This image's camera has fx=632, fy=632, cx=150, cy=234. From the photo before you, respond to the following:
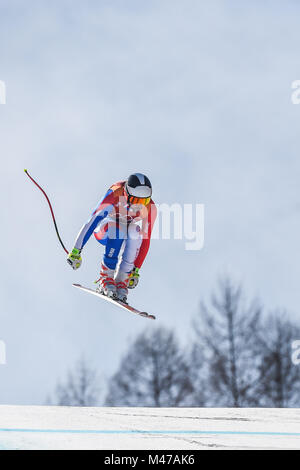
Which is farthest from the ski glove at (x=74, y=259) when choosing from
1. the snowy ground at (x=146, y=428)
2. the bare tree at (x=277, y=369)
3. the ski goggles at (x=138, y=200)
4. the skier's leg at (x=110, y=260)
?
the bare tree at (x=277, y=369)

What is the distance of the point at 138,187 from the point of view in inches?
314

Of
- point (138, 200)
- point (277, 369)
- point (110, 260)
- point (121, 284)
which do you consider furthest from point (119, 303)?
point (277, 369)

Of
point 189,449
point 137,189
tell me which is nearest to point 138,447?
point 189,449

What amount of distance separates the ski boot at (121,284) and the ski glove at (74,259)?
629 millimetres

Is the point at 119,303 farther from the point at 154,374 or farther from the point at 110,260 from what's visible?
the point at 154,374

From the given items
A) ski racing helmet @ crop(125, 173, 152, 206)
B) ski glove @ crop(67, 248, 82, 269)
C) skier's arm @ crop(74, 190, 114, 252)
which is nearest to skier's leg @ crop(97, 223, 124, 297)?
skier's arm @ crop(74, 190, 114, 252)

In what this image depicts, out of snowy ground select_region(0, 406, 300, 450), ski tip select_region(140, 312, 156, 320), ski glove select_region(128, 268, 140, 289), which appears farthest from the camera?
ski glove select_region(128, 268, 140, 289)

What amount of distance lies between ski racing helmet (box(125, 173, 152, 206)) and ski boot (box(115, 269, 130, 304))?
1.09 metres

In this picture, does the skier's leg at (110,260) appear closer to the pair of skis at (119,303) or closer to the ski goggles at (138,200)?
the pair of skis at (119,303)

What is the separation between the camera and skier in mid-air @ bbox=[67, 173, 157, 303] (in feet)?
26.9

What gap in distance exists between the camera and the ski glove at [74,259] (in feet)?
26.7

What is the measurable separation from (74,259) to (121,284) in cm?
79

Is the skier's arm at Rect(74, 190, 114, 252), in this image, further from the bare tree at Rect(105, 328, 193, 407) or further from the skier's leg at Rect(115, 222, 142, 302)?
the bare tree at Rect(105, 328, 193, 407)

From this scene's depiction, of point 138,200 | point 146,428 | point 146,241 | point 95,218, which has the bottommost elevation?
point 146,428
